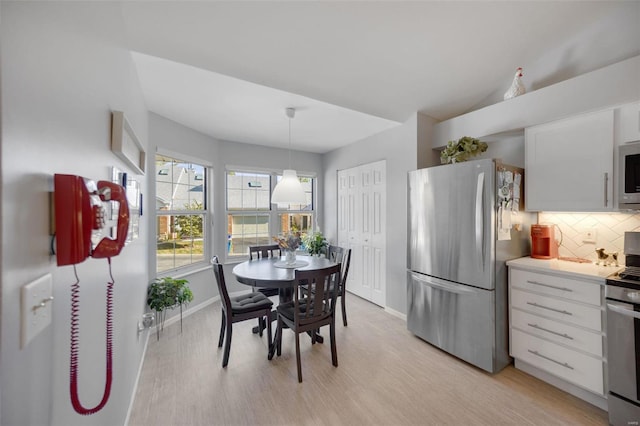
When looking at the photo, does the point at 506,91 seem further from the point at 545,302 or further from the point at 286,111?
the point at 286,111

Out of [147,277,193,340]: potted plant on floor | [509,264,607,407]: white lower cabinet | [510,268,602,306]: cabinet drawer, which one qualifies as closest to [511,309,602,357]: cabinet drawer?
[509,264,607,407]: white lower cabinet

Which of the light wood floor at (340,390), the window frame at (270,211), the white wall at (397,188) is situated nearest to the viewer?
the light wood floor at (340,390)

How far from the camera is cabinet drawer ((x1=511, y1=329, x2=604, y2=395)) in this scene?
6.15 ft

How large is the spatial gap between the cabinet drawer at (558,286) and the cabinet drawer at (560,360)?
408 millimetres

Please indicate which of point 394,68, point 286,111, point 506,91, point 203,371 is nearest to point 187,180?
point 286,111

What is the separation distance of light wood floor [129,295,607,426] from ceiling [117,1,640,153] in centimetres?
255

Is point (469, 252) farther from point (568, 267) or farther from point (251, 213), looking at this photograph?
point (251, 213)

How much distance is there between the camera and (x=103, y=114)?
1.25 m

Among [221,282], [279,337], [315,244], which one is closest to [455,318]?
[279,337]

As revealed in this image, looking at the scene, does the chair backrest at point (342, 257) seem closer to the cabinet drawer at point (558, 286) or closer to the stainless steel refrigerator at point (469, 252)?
the stainless steel refrigerator at point (469, 252)

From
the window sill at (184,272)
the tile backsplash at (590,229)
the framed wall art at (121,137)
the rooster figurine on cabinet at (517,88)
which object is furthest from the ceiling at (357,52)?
the window sill at (184,272)

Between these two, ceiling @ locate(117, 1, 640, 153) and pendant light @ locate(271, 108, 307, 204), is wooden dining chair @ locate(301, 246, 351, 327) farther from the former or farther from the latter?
ceiling @ locate(117, 1, 640, 153)

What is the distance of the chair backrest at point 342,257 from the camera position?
10.0 feet

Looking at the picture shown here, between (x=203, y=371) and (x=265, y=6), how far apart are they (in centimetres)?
285
